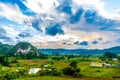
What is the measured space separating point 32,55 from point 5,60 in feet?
252

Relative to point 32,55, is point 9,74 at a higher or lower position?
lower

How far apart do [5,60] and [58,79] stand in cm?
4756

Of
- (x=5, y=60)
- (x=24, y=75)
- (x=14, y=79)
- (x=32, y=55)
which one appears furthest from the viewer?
(x=32, y=55)

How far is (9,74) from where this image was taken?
215ft

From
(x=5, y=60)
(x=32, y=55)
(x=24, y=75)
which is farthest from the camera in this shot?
(x=32, y=55)

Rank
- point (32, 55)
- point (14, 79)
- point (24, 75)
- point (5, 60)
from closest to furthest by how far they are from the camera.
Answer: point (14, 79), point (24, 75), point (5, 60), point (32, 55)

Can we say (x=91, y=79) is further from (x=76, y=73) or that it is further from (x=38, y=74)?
(x=38, y=74)

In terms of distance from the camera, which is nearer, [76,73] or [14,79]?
[14,79]

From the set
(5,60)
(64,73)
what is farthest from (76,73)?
(5,60)

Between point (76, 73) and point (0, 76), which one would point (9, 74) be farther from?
point (76, 73)

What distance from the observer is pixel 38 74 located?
7238 centimetres

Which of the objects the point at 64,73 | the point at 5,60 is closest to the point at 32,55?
the point at 5,60

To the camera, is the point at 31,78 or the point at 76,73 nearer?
the point at 31,78

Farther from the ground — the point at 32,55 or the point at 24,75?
the point at 32,55
